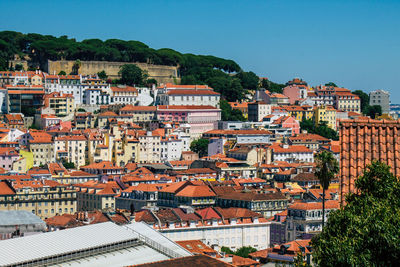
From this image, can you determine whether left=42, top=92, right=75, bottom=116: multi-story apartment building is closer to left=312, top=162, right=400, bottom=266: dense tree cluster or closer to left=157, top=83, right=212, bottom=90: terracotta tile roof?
left=157, top=83, right=212, bottom=90: terracotta tile roof

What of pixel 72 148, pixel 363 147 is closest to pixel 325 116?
pixel 72 148

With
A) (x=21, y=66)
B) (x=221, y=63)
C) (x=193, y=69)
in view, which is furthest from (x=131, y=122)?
(x=221, y=63)

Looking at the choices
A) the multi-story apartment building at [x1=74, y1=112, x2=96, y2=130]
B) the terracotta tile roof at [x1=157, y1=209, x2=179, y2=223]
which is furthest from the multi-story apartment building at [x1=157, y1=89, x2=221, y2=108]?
the terracotta tile roof at [x1=157, y1=209, x2=179, y2=223]

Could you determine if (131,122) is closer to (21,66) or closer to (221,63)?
(21,66)

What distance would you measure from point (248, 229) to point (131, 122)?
49.8m

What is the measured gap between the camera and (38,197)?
72.7 meters

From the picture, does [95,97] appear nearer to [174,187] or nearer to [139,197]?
[139,197]

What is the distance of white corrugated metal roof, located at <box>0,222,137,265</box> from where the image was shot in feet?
97.0

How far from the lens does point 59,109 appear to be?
10662 centimetres

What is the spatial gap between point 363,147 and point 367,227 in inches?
63.3

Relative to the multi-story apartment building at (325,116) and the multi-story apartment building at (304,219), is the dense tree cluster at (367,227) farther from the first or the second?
the multi-story apartment building at (325,116)

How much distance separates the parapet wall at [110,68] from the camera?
123062mm

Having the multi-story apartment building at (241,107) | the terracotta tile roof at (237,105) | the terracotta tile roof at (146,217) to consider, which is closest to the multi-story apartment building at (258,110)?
the multi-story apartment building at (241,107)

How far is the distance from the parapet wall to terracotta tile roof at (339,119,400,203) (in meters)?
111
